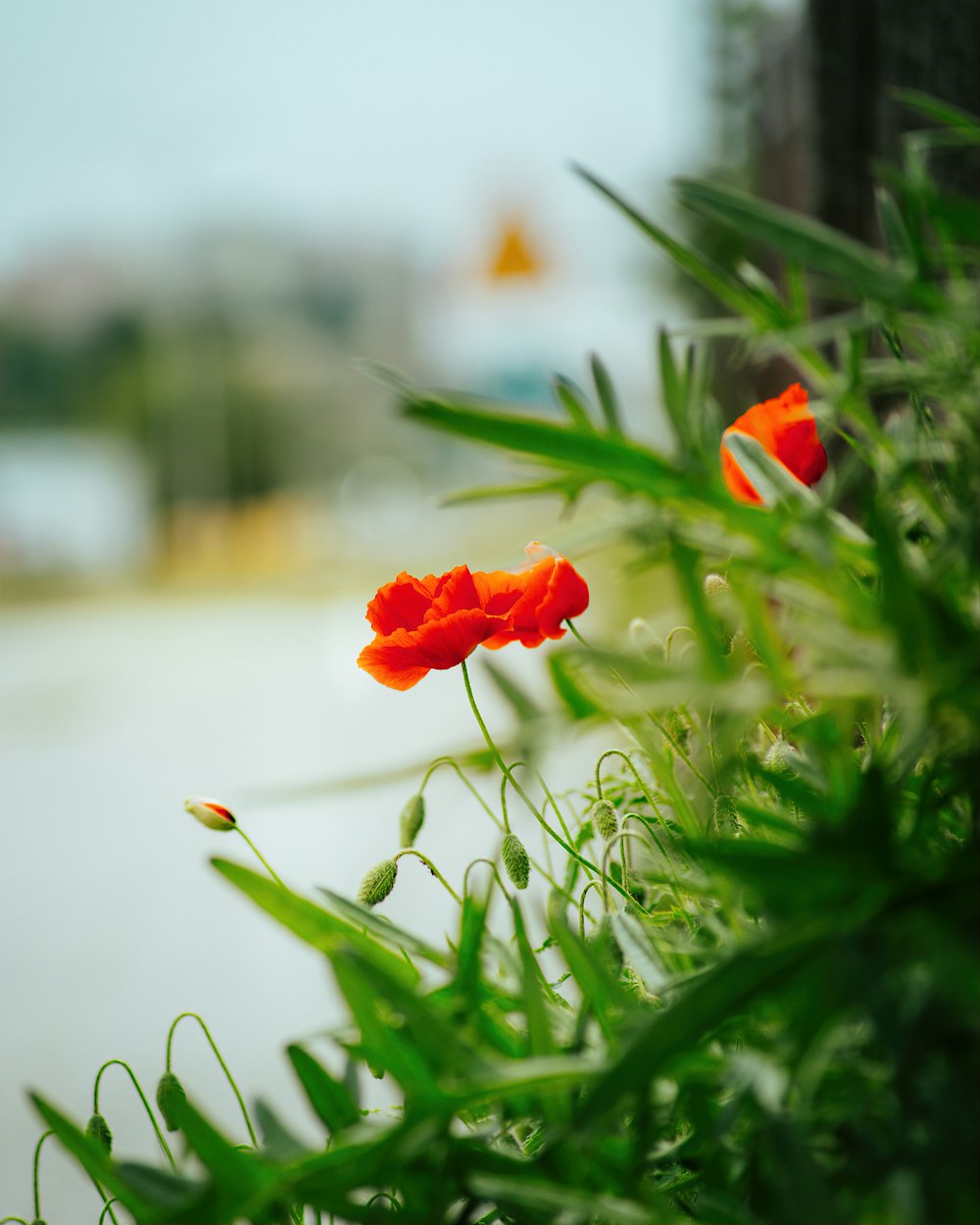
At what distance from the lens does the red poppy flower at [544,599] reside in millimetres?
404

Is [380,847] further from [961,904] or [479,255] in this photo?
[479,255]

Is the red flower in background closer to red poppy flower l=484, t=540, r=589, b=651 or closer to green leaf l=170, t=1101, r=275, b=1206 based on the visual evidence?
red poppy flower l=484, t=540, r=589, b=651

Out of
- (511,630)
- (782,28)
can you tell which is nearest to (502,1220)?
(511,630)

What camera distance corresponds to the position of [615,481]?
0.26m

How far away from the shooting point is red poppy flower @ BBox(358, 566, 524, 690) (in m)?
0.41

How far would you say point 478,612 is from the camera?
411 mm

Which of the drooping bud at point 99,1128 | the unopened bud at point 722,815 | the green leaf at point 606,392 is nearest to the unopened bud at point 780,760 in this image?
the unopened bud at point 722,815

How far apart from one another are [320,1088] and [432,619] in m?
0.16

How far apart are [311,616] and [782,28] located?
21.1 feet

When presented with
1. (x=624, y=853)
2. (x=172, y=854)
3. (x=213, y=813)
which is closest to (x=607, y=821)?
(x=624, y=853)

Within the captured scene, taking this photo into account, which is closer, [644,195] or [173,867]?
[644,195]

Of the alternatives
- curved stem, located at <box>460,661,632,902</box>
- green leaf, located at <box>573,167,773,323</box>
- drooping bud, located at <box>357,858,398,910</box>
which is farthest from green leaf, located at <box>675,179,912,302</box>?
drooping bud, located at <box>357,858,398,910</box>

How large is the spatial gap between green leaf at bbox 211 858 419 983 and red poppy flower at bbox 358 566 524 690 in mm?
127

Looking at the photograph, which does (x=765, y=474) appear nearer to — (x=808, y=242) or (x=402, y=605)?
(x=808, y=242)
